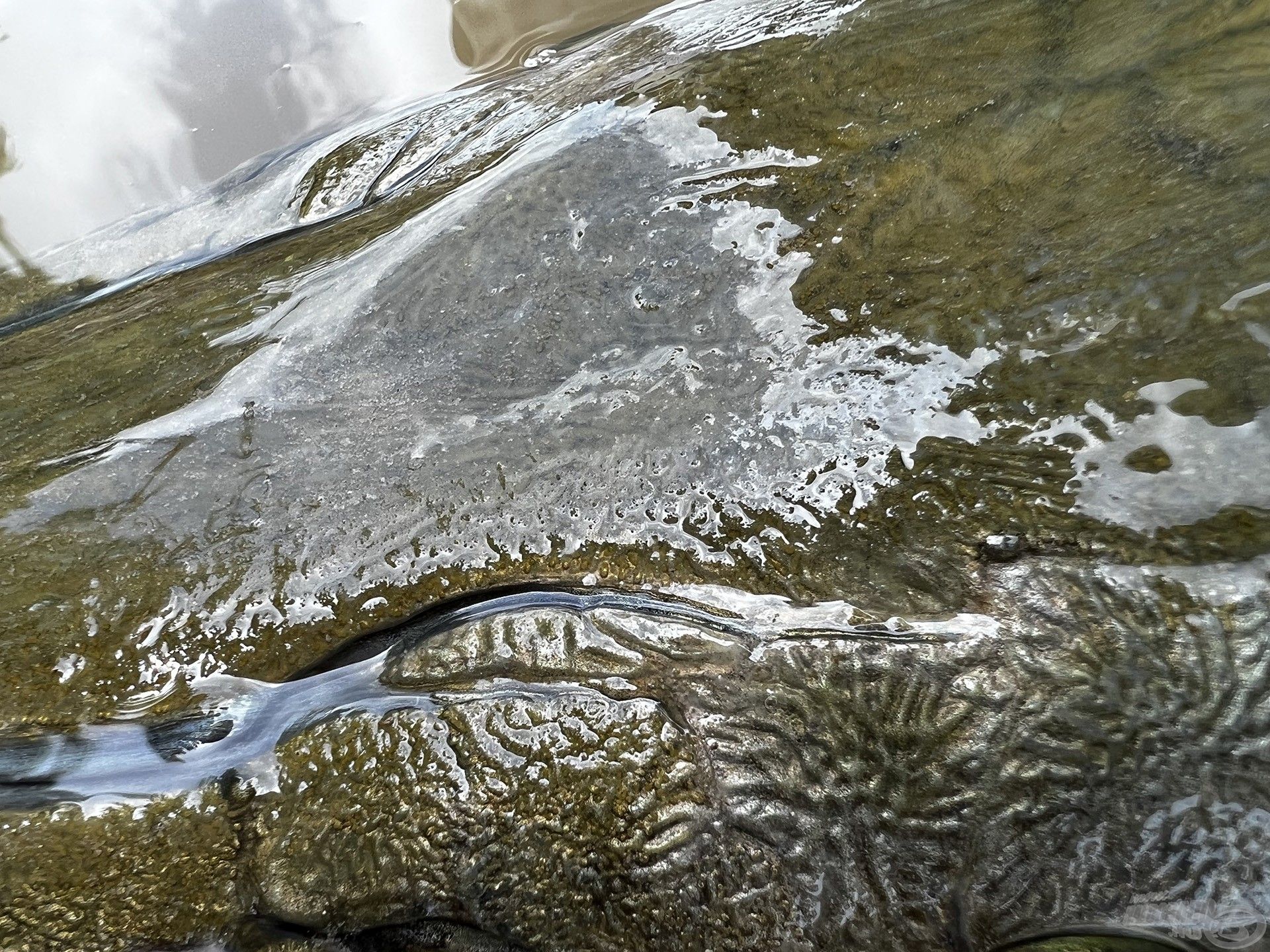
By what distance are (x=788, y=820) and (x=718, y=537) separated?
61 cm

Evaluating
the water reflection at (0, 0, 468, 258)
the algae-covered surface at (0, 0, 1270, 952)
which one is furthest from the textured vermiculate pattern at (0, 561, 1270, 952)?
the water reflection at (0, 0, 468, 258)

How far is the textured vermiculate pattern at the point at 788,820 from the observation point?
1639mm

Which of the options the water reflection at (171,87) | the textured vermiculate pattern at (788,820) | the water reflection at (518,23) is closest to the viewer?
the textured vermiculate pattern at (788,820)

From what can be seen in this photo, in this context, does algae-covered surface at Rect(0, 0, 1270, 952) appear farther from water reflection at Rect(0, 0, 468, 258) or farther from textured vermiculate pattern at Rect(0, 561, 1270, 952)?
water reflection at Rect(0, 0, 468, 258)

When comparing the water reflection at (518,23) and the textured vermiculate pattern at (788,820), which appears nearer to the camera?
the textured vermiculate pattern at (788,820)

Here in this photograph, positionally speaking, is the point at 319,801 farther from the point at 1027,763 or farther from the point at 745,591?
the point at 1027,763

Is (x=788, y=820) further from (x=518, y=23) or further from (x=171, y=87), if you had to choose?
(x=171, y=87)

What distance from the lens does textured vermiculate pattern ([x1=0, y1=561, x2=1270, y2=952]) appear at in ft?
5.38

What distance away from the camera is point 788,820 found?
1664 mm

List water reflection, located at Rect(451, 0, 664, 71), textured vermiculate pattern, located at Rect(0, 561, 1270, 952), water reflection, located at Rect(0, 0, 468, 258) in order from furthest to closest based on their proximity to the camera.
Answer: water reflection, located at Rect(451, 0, 664, 71)
water reflection, located at Rect(0, 0, 468, 258)
textured vermiculate pattern, located at Rect(0, 561, 1270, 952)

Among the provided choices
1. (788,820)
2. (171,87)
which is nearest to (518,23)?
(171,87)

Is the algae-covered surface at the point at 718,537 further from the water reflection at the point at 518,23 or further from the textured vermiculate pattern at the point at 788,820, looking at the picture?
the water reflection at the point at 518,23

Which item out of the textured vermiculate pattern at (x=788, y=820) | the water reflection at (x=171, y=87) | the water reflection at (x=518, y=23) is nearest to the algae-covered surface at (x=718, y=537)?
the textured vermiculate pattern at (x=788, y=820)

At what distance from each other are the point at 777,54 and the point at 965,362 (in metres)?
1.11
